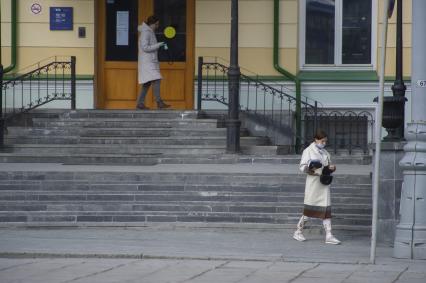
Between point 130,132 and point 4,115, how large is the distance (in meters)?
3.00

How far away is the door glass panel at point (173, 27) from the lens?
2341 cm

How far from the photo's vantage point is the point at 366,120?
22.8m

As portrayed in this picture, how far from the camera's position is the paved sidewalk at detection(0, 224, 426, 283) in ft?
37.9

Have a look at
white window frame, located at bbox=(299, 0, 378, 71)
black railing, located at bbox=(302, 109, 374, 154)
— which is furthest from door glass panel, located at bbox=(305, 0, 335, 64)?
black railing, located at bbox=(302, 109, 374, 154)

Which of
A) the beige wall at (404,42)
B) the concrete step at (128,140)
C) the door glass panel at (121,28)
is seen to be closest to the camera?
the concrete step at (128,140)

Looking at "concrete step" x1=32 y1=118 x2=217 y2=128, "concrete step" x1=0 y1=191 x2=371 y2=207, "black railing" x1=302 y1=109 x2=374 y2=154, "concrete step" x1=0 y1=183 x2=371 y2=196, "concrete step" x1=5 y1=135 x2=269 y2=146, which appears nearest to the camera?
"concrete step" x1=0 y1=191 x2=371 y2=207

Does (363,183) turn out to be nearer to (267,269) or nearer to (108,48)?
(267,269)

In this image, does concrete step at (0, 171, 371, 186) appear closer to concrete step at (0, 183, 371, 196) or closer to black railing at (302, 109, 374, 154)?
concrete step at (0, 183, 371, 196)

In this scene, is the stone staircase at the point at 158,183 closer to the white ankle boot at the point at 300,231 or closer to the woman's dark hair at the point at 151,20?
the white ankle boot at the point at 300,231

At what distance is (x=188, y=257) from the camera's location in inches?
512

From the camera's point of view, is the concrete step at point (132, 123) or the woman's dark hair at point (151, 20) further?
the woman's dark hair at point (151, 20)

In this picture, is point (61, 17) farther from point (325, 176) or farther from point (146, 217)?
point (325, 176)

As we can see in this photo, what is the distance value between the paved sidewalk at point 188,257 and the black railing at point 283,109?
684cm

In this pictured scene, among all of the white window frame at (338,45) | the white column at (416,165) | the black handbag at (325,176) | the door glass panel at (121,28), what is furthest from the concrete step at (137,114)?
the white column at (416,165)
